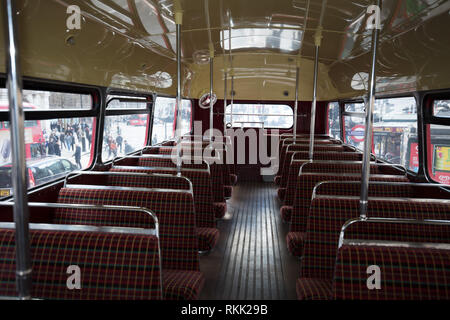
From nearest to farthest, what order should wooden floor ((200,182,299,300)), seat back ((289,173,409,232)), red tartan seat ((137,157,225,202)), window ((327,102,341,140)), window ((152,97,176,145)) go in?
wooden floor ((200,182,299,300)), seat back ((289,173,409,232)), red tartan seat ((137,157,225,202)), window ((152,97,176,145)), window ((327,102,341,140))

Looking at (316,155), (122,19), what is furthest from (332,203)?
(316,155)

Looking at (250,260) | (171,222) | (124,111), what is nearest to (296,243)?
(250,260)

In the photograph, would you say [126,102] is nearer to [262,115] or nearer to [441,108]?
[441,108]

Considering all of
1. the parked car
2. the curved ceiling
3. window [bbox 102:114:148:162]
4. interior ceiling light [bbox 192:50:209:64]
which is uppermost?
interior ceiling light [bbox 192:50:209:64]

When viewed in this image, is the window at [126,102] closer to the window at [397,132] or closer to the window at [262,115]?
the window at [397,132]

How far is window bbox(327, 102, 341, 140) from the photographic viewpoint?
875 cm

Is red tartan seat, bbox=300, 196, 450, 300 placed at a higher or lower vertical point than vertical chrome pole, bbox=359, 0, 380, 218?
lower

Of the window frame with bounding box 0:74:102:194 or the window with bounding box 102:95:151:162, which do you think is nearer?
the window frame with bounding box 0:74:102:194

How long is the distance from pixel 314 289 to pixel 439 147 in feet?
8.09

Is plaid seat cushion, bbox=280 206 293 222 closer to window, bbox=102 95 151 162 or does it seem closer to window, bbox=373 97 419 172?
window, bbox=373 97 419 172

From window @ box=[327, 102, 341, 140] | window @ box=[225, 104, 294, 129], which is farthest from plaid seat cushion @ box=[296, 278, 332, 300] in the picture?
window @ box=[225, 104, 294, 129]

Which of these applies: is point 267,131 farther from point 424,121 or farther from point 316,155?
point 424,121

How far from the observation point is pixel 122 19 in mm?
3766

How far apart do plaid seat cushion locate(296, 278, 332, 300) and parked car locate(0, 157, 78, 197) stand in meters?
2.24
